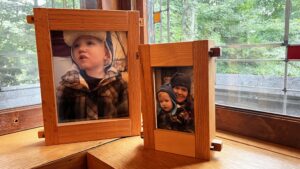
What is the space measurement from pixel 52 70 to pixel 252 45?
65 centimetres

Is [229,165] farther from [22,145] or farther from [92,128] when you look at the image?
[22,145]

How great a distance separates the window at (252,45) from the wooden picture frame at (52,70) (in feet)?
0.89

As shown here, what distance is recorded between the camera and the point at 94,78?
2.55ft

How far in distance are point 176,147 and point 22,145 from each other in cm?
50

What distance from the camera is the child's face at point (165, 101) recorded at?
680 millimetres

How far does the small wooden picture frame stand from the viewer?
0.61m

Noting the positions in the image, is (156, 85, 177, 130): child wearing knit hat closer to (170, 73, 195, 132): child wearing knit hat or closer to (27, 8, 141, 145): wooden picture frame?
(170, 73, 195, 132): child wearing knit hat

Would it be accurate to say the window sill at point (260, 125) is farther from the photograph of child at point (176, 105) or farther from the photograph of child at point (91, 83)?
the photograph of child at point (91, 83)

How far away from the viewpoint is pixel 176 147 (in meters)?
0.66

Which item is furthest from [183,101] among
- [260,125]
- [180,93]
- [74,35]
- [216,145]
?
[74,35]

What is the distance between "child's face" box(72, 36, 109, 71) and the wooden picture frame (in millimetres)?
39

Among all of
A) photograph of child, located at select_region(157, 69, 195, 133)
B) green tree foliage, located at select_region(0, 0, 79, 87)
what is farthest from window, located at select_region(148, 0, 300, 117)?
green tree foliage, located at select_region(0, 0, 79, 87)

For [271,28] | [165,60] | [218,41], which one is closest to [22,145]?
[165,60]

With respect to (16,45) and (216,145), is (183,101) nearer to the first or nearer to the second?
(216,145)
